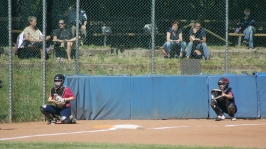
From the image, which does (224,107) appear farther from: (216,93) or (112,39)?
(112,39)

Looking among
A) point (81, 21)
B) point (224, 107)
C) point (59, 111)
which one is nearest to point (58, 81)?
point (59, 111)

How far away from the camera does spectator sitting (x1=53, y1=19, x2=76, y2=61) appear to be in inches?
778

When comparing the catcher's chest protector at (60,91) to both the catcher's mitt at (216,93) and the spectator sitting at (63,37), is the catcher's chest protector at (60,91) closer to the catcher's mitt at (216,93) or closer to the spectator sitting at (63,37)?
the spectator sitting at (63,37)

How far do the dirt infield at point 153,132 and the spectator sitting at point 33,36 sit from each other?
307 cm

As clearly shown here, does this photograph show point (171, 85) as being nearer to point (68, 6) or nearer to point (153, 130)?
point (153, 130)

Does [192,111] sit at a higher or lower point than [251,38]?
lower

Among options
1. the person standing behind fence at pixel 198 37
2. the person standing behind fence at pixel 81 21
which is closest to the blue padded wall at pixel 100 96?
the person standing behind fence at pixel 81 21

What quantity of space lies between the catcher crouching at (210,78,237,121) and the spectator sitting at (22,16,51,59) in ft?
17.5

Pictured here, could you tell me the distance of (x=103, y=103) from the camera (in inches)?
704

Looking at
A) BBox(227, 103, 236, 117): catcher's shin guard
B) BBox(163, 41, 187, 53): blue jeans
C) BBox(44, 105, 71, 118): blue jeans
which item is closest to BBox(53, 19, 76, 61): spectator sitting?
BBox(163, 41, 187, 53): blue jeans

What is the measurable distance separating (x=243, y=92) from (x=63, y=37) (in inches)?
223

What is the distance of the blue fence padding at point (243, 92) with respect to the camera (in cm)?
1836

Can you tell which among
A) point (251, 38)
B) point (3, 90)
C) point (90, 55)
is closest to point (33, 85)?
point (3, 90)

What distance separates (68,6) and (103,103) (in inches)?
165
